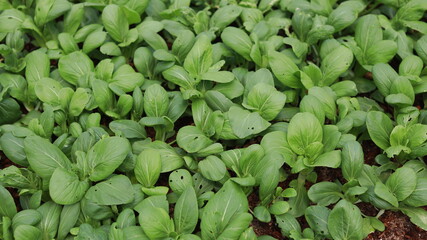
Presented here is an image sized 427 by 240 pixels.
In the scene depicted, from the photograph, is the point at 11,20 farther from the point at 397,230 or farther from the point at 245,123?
the point at 397,230

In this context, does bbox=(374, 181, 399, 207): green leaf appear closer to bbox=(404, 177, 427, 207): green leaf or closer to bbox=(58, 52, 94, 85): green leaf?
bbox=(404, 177, 427, 207): green leaf

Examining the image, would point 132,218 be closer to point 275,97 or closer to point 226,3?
point 275,97

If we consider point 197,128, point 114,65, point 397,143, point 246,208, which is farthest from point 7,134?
point 397,143

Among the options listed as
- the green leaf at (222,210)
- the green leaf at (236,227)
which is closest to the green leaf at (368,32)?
the green leaf at (222,210)

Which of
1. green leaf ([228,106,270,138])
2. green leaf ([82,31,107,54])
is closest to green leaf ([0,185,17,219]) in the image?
green leaf ([82,31,107,54])

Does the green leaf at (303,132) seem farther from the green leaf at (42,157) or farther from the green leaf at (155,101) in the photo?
the green leaf at (42,157)

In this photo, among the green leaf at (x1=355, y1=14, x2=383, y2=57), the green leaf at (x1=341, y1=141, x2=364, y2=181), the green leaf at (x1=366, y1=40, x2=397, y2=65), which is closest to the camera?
the green leaf at (x1=341, y1=141, x2=364, y2=181)
